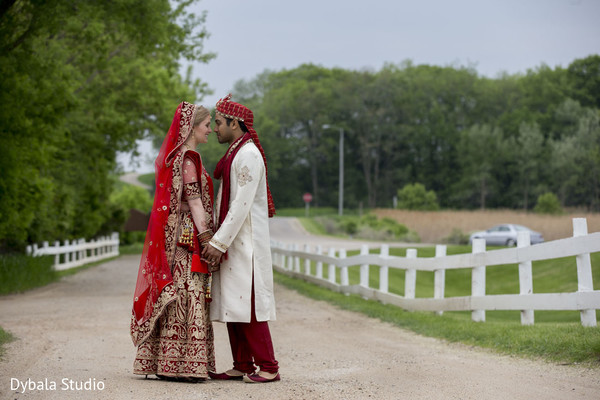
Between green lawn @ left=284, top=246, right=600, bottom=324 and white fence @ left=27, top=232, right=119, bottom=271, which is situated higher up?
white fence @ left=27, top=232, right=119, bottom=271

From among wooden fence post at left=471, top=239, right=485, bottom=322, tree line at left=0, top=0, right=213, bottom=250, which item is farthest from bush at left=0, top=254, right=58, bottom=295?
wooden fence post at left=471, top=239, right=485, bottom=322

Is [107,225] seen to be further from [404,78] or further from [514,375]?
[404,78]

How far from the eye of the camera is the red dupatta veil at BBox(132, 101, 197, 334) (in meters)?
6.58

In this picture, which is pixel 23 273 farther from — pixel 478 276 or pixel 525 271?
pixel 525 271

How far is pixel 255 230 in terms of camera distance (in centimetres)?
686

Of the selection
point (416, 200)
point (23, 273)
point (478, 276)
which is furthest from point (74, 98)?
point (416, 200)

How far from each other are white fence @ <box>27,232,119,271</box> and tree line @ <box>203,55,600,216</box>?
46981 mm

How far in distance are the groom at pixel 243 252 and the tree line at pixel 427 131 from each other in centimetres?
6968

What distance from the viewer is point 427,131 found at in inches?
3524

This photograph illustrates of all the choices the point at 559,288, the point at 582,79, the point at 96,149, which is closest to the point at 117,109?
the point at 96,149

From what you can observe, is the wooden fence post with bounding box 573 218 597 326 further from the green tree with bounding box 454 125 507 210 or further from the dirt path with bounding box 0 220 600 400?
the green tree with bounding box 454 125 507 210

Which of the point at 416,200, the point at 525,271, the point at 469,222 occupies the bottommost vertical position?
the point at 525,271

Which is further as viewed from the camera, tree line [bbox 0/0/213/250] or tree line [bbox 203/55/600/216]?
tree line [bbox 203/55/600/216]

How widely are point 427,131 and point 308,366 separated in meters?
83.1
